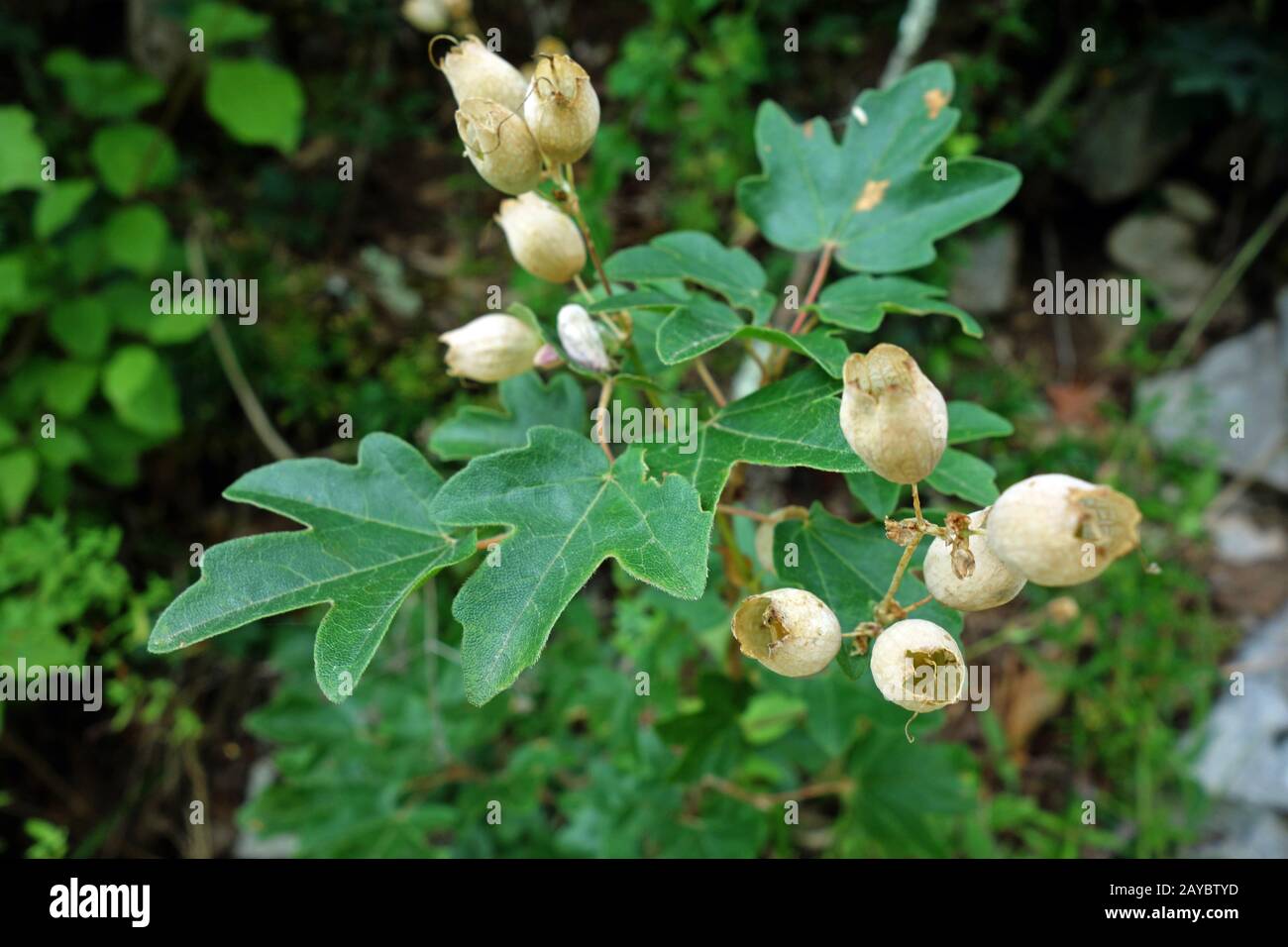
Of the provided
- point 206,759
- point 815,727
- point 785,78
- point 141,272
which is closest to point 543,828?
point 815,727

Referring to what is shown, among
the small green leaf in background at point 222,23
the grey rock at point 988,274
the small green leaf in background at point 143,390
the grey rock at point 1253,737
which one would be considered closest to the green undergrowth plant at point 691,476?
the small green leaf in background at point 143,390

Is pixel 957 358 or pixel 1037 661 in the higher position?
pixel 957 358

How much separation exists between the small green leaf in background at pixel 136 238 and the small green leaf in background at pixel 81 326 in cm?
12

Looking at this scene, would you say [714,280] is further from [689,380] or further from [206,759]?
[206,759]

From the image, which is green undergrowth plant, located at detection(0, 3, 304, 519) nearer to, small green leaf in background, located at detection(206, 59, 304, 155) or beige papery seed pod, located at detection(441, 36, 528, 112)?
small green leaf in background, located at detection(206, 59, 304, 155)

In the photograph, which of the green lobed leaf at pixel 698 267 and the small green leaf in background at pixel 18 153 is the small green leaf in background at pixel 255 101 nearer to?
the small green leaf in background at pixel 18 153

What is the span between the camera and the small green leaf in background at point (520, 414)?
3.88 feet

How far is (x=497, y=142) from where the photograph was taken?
893 millimetres

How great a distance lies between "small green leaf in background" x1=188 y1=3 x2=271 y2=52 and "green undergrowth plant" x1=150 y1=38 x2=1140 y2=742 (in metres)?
1.87

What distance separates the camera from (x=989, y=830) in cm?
201

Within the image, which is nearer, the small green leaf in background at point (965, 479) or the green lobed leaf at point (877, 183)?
the small green leaf in background at point (965, 479)

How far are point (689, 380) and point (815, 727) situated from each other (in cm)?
140

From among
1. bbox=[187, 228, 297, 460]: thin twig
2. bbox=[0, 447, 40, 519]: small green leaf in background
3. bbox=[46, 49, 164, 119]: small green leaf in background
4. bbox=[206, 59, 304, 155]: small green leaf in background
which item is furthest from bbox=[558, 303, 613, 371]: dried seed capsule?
bbox=[46, 49, 164, 119]: small green leaf in background

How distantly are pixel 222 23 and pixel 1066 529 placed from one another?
8.46ft
